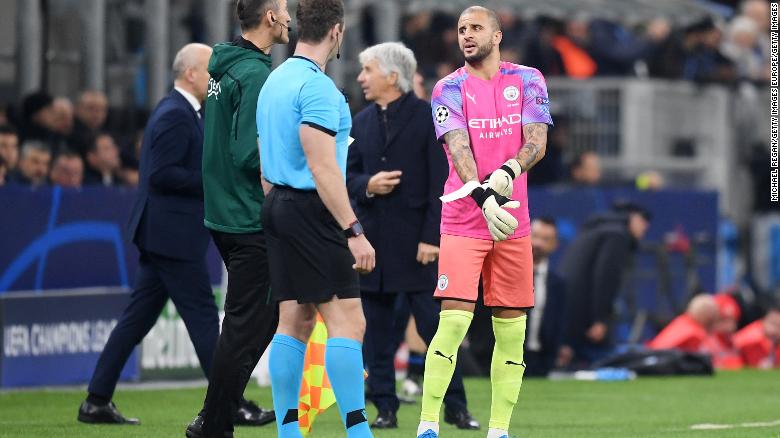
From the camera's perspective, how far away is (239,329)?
8141 mm

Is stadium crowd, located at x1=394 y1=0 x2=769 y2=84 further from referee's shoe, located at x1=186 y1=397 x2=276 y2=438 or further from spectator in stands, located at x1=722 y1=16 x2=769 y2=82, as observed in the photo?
referee's shoe, located at x1=186 y1=397 x2=276 y2=438

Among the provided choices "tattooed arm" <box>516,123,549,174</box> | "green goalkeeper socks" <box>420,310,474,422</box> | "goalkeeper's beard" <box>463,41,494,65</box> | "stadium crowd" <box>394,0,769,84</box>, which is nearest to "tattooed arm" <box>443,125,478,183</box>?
"tattooed arm" <box>516,123,549,174</box>

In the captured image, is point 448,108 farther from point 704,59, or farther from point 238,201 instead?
point 704,59

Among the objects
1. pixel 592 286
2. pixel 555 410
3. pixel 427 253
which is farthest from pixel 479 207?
pixel 592 286

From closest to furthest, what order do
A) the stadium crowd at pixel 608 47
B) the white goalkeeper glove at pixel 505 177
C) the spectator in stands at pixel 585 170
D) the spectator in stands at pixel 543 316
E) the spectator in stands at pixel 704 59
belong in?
the white goalkeeper glove at pixel 505 177 < the spectator in stands at pixel 543 316 < the spectator in stands at pixel 585 170 < the stadium crowd at pixel 608 47 < the spectator in stands at pixel 704 59

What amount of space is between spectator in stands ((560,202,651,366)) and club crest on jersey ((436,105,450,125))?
7.93m

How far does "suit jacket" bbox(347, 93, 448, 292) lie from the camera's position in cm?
1030

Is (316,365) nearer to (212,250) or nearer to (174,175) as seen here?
(174,175)

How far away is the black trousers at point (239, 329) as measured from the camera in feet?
26.6

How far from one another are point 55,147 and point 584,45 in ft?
30.3

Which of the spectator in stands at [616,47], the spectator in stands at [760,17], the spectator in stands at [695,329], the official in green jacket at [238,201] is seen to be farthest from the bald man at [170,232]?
the spectator in stands at [760,17]

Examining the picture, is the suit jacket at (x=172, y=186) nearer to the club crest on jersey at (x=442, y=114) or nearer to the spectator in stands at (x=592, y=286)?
the club crest on jersey at (x=442, y=114)

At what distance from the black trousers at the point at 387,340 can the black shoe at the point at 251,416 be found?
26.1 inches

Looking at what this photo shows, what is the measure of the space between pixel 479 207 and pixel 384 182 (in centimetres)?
159
